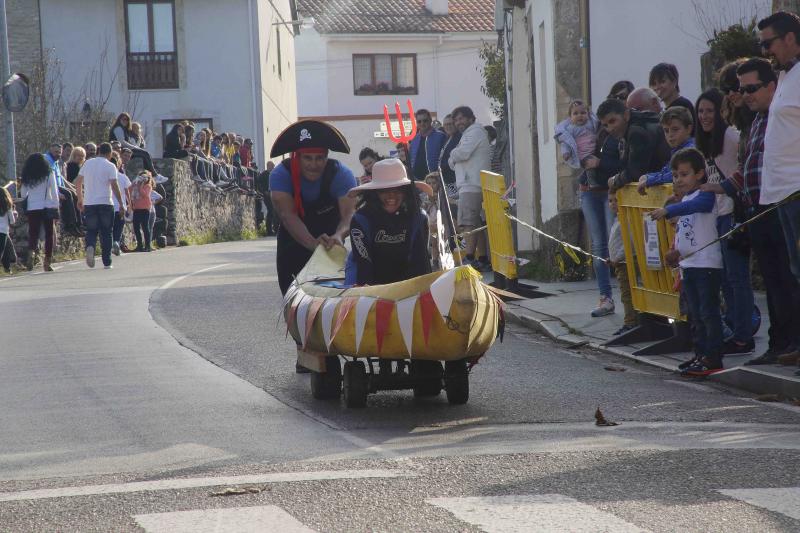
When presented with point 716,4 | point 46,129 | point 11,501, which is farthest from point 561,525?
point 46,129

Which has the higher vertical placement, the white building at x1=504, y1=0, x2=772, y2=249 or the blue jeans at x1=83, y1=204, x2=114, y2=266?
the white building at x1=504, y1=0, x2=772, y2=249

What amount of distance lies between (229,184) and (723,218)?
93.3ft

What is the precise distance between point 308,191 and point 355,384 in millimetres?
2483

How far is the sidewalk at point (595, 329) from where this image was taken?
9180mm

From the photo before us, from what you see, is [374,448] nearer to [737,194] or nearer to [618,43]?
[737,194]

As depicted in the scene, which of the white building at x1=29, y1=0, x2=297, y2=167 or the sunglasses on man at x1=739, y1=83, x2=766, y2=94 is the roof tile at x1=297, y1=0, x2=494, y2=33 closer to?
the white building at x1=29, y1=0, x2=297, y2=167

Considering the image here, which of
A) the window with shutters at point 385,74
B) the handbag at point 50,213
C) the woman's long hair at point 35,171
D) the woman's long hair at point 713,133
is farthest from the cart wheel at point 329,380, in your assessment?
the window with shutters at point 385,74

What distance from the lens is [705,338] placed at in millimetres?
9969

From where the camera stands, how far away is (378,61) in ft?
222

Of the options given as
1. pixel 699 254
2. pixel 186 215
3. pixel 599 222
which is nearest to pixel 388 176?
pixel 699 254

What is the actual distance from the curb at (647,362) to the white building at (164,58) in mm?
31848

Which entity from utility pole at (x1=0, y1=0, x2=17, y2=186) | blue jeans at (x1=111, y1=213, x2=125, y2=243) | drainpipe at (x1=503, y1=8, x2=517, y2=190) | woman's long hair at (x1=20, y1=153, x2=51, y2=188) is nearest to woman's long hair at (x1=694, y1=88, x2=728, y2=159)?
drainpipe at (x1=503, y1=8, x2=517, y2=190)

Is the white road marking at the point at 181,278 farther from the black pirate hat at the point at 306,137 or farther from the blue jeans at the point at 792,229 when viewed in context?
the blue jeans at the point at 792,229

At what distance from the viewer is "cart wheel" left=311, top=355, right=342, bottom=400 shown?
897 cm
